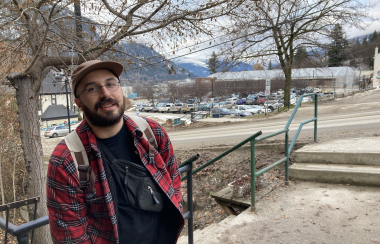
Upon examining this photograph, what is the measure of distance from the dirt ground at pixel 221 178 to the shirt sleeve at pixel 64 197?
3373 mm

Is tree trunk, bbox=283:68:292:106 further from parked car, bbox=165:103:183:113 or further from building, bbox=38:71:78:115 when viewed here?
parked car, bbox=165:103:183:113

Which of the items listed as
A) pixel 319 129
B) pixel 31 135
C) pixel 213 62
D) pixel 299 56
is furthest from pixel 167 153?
pixel 299 56

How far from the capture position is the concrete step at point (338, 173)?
420cm

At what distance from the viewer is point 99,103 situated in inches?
64.7

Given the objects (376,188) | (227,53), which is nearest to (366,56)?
(227,53)

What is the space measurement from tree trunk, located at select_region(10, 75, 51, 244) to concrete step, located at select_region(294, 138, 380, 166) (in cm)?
499

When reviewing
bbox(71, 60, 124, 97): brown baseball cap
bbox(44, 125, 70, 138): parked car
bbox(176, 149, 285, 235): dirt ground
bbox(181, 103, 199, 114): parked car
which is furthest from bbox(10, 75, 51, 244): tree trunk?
bbox(181, 103, 199, 114): parked car

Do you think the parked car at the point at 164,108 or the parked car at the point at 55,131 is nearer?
the parked car at the point at 55,131

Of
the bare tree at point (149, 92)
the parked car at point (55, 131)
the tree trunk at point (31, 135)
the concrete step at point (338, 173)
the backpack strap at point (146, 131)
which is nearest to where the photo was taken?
the backpack strap at point (146, 131)

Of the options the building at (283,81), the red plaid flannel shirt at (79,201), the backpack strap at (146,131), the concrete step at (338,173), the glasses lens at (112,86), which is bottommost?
the concrete step at (338,173)

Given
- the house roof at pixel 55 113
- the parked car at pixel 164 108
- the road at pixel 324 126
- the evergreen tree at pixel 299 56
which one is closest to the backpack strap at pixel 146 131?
the road at pixel 324 126

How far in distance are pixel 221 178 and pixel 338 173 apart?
3496 millimetres

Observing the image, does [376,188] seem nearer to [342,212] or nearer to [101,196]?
[342,212]

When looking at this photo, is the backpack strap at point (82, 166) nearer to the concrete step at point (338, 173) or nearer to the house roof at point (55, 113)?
the concrete step at point (338, 173)
